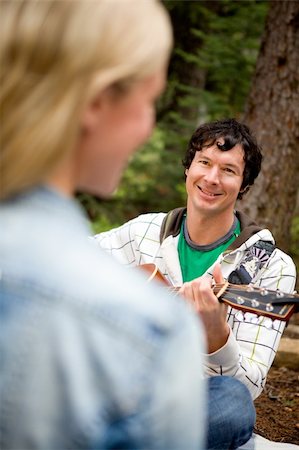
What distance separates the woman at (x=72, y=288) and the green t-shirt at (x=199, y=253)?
211cm

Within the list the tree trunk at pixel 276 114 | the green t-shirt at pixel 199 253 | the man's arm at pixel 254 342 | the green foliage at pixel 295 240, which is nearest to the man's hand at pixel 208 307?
the man's arm at pixel 254 342

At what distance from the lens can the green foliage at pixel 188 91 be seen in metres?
7.48

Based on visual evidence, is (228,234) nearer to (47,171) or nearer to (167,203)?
(47,171)

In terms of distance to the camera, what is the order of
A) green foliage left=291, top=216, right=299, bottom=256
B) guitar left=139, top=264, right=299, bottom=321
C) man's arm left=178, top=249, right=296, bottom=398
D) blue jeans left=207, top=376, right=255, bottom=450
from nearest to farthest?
1. guitar left=139, top=264, right=299, bottom=321
2. blue jeans left=207, top=376, right=255, bottom=450
3. man's arm left=178, top=249, right=296, bottom=398
4. green foliage left=291, top=216, right=299, bottom=256

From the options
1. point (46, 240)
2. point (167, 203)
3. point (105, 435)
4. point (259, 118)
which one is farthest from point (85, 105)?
point (167, 203)

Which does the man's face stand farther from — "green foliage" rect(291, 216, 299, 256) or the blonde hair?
"green foliage" rect(291, 216, 299, 256)

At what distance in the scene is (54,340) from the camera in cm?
95

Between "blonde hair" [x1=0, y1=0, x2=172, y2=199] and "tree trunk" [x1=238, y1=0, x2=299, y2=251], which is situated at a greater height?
"blonde hair" [x1=0, y1=0, x2=172, y2=199]

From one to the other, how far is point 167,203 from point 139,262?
6.75m

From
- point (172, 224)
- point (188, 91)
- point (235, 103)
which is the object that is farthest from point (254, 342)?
point (188, 91)

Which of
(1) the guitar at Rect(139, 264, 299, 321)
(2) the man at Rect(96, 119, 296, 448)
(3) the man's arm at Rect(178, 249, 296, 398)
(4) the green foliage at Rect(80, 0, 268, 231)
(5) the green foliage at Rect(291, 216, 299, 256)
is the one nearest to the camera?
(1) the guitar at Rect(139, 264, 299, 321)

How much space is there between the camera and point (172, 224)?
3.34m

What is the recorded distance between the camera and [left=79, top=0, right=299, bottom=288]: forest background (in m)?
5.50

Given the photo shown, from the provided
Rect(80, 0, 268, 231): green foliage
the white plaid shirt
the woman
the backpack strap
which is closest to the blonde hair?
the woman
